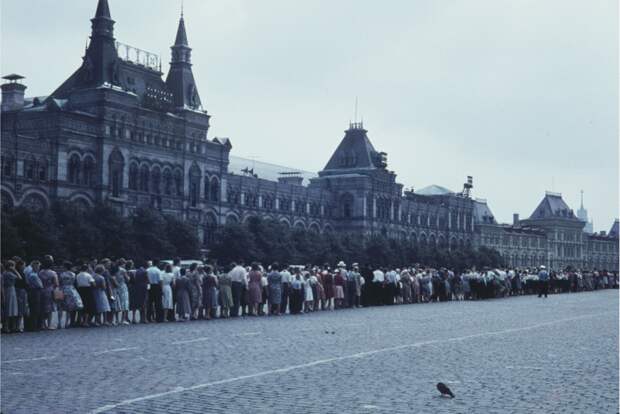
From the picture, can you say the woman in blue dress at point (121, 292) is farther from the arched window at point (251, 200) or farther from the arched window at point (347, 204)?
the arched window at point (347, 204)

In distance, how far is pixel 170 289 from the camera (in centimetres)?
2488

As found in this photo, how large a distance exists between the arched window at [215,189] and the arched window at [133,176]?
35.2 feet

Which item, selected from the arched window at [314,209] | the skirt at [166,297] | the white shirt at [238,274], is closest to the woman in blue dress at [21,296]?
the skirt at [166,297]

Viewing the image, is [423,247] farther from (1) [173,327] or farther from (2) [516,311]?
(1) [173,327]

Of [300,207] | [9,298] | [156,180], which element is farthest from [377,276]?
[300,207]

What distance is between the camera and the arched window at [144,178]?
229 feet

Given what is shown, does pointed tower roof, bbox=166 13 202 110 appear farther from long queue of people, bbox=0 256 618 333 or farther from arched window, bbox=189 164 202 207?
long queue of people, bbox=0 256 618 333

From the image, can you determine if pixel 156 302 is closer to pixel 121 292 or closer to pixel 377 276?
pixel 121 292

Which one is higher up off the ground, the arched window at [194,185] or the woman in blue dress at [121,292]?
the arched window at [194,185]

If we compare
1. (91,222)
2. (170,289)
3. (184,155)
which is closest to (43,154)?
(91,222)

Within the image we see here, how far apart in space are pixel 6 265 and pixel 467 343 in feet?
34.5

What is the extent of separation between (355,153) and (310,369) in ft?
315

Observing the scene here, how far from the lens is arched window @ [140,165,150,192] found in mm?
69938

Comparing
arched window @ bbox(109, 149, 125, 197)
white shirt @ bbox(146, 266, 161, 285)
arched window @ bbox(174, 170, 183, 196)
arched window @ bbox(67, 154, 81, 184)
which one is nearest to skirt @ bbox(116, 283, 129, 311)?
white shirt @ bbox(146, 266, 161, 285)
